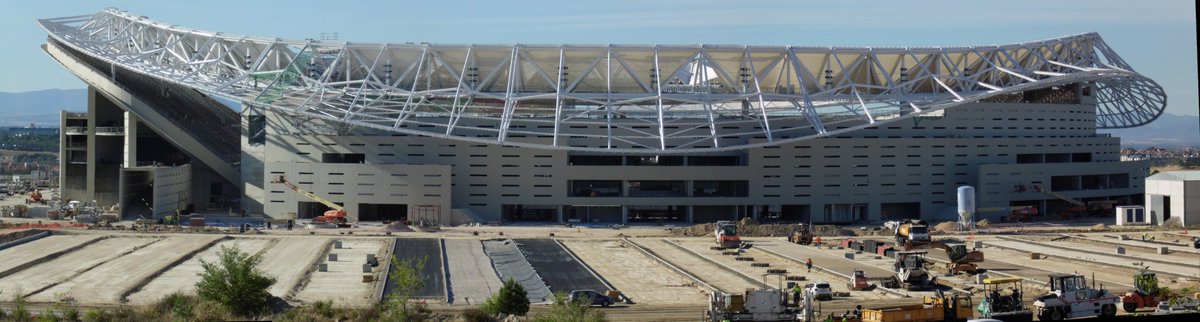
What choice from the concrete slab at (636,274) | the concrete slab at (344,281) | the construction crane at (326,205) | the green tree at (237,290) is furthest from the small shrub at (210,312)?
the construction crane at (326,205)

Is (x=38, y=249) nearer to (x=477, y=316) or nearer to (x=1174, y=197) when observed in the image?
(x=477, y=316)

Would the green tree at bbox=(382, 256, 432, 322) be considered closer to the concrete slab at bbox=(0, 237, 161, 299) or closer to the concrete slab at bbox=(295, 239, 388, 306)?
the concrete slab at bbox=(295, 239, 388, 306)

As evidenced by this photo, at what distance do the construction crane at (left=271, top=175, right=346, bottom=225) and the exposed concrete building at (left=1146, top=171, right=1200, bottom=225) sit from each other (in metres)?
43.6

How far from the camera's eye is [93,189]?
3049 inches

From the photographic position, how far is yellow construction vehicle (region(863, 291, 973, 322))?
2902 cm

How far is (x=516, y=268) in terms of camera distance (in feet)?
150

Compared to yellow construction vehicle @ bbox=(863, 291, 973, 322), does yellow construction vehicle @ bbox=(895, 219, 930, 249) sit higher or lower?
higher

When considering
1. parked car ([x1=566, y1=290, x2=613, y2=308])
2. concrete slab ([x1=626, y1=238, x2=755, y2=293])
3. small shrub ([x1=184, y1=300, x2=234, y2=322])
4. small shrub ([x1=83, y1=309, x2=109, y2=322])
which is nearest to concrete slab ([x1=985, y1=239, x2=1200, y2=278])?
concrete slab ([x1=626, y1=238, x2=755, y2=293])

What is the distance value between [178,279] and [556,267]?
13335 mm

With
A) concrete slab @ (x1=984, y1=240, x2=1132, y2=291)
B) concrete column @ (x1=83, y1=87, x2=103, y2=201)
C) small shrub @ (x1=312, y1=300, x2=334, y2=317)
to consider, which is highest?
concrete column @ (x1=83, y1=87, x2=103, y2=201)

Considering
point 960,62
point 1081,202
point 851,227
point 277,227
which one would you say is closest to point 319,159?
point 277,227

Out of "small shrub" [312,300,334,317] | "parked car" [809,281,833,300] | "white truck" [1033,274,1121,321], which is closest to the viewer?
"white truck" [1033,274,1121,321]

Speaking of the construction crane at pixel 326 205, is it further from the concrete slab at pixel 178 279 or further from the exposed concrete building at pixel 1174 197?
the exposed concrete building at pixel 1174 197

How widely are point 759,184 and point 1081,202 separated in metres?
21.7
